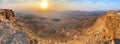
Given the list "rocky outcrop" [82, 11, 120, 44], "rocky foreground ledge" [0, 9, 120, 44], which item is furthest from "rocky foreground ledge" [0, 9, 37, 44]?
"rocky outcrop" [82, 11, 120, 44]

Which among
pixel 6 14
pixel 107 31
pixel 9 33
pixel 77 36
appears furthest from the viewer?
pixel 77 36

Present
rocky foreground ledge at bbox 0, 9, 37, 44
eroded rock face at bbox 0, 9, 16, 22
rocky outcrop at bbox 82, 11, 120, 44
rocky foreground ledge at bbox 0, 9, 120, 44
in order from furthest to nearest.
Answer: rocky outcrop at bbox 82, 11, 120, 44, eroded rock face at bbox 0, 9, 16, 22, rocky foreground ledge at bbox 0, 9, 120, 44, rocky foreground ledge at bbox 0, 9, 37, 44

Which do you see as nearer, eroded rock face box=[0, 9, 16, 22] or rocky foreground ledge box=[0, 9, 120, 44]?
rocky foreground ledge box=[0, 9, 120, 44]

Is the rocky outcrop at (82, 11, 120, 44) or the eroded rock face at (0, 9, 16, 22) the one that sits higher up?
the eroded rock face at (0, 9, 16, 22)

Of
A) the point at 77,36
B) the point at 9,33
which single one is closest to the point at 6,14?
the point at 9,33

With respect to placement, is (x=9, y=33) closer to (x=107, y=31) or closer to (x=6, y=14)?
(x=6, y=14)

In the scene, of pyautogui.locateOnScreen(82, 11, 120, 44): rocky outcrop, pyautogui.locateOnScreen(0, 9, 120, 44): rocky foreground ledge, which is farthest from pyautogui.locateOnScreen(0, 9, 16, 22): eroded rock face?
pyautogui.locateOnScreen(82, 11, 120, 44): rocky outcrop

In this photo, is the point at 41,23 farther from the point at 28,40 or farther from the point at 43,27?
the point at 28,40

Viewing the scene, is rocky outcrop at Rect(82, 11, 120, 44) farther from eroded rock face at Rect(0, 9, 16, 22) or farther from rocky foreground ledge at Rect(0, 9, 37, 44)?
eroded rock face at Rect(0, 9, 16, 22)

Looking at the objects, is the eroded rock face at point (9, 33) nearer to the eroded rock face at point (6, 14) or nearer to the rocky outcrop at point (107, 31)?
the eroded rock face at point (6, 14)

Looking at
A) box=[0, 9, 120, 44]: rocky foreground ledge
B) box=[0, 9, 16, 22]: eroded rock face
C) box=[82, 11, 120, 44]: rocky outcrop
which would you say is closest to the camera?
box=[0, 9, 120, 44]: rocky foreground ledge

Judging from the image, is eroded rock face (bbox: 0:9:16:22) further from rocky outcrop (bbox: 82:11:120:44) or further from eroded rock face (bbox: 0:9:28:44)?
rocky outcrop (bbox: 82:11:120:44)

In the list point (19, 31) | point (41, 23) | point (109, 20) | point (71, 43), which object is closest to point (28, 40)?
point (19, 31)
